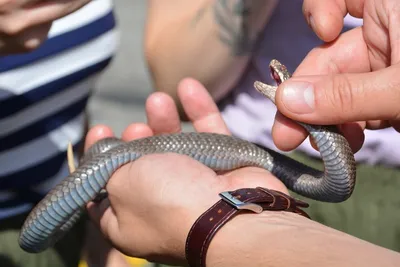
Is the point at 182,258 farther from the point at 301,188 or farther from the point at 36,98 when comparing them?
the point at 36,98

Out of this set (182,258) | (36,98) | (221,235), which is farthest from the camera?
(36,98)

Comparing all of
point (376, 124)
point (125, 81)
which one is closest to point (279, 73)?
point (376, 124)

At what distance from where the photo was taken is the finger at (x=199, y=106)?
303 centimetres

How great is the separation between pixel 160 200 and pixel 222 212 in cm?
24

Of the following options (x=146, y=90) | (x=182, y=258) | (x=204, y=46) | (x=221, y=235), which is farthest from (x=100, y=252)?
(x=146, y=90)

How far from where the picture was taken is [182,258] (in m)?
2.28

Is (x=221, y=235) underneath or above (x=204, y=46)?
underneath

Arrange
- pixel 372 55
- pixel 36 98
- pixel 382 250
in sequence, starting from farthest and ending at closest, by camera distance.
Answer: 1. pixel 36 98
2. pixel 372 55
3. pixel 382 250

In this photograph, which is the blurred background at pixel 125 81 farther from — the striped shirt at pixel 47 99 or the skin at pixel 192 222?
the skin at pixel 192 222

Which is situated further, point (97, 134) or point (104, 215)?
point (97, 134)

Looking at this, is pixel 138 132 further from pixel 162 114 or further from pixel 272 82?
pixel 272 82

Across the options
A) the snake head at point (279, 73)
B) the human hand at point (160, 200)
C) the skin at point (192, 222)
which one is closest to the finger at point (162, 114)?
the skin at point (192, 222)

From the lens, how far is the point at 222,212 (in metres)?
2.09

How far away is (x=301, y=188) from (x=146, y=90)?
2944mm
